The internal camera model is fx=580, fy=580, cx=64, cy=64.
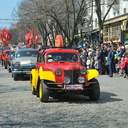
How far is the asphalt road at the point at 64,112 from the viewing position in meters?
13.4

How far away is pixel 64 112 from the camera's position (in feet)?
51.1

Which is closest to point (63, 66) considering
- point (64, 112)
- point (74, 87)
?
point (74, 87)

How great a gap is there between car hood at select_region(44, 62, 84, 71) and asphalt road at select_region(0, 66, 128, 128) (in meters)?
1.07

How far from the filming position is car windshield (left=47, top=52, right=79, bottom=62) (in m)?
20.1

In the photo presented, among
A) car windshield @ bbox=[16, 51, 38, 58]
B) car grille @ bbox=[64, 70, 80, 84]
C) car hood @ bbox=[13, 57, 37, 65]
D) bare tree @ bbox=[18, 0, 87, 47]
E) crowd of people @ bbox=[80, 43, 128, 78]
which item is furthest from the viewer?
bare tree @ bbox=[18, 0, 87, 47]

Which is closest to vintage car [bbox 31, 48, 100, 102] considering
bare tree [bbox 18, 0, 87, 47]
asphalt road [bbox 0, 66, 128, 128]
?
asphalt road [bbox 0, 66, 128, 128]

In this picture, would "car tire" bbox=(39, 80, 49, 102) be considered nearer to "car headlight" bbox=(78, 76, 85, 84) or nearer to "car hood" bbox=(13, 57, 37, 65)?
"car headlight" bbox=(78, 76, 85, 84)

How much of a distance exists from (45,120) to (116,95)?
283 inches

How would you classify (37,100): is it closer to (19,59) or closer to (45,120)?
(45,120)

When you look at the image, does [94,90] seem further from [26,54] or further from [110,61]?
[110,61]

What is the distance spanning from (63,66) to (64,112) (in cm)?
357

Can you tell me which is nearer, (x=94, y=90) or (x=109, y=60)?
(x=94, y=90)

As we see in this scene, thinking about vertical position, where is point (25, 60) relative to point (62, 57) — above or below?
below

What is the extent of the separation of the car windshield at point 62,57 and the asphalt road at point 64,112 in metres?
1.33
